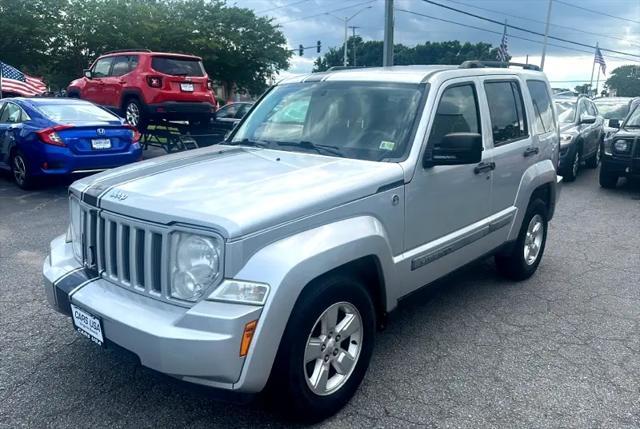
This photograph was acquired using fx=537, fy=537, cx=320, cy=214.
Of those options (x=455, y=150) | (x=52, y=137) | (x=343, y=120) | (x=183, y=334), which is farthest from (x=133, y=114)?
(x=183, y=334)

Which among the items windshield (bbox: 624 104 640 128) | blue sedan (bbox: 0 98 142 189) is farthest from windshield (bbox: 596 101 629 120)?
blue sedan (bbox: 0 98 142 189)

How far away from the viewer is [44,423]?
2.87m

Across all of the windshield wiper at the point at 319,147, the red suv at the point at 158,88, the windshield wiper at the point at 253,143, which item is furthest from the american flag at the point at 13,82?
the windshield wiper at the point at 319,147

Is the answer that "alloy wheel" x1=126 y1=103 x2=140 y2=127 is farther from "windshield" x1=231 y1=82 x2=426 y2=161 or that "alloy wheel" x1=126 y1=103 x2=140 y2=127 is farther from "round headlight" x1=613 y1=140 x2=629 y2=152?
"round headlight" x1=613 y1=140 x2=629 y2=152

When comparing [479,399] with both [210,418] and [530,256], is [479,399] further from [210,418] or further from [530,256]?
[530,256]

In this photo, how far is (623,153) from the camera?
9594mm

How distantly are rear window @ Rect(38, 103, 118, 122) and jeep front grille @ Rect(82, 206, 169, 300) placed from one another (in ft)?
21.3

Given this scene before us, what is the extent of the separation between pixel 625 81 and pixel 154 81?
278 feet

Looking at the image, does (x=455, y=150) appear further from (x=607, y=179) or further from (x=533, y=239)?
(x=607, y=179)

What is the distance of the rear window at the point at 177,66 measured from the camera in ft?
37.2

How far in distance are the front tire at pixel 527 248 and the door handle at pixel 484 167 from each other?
97 cm

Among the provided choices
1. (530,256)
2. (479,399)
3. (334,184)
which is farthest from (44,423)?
(530,256)

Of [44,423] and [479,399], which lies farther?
[479,399]

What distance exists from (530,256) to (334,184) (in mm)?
3080
